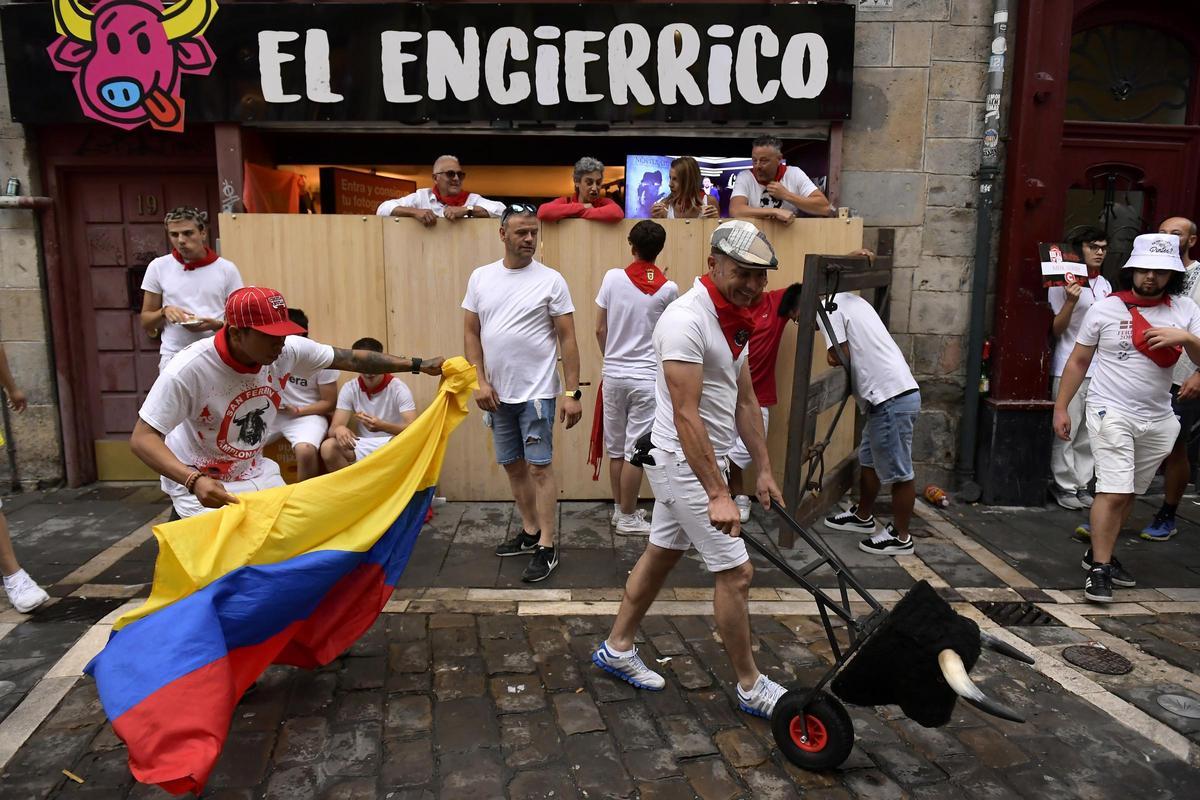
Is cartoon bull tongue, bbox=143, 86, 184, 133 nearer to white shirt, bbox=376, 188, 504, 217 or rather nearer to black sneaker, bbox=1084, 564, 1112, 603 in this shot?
white shirt, bbox=376, 188, 504, 217

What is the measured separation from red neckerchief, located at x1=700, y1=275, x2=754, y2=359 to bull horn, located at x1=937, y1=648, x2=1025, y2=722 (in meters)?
1.46

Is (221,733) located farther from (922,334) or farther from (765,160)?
(922,334)

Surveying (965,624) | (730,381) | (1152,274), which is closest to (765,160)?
(1152,274)

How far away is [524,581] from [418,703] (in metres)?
1.45

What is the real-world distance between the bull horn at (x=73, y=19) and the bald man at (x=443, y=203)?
2648 millimetres

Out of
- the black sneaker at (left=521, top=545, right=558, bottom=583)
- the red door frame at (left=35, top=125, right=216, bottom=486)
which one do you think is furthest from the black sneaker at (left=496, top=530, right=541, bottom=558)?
the red door frame at (left=35, top=125, right=216, bottom=486)

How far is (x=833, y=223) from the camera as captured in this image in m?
6.52

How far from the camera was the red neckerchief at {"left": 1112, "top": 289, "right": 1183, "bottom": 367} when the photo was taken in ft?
16.7

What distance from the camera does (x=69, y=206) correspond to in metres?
7.26

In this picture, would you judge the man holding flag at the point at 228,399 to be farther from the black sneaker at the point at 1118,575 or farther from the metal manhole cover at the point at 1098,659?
the black sneaker at the point at 1118,575

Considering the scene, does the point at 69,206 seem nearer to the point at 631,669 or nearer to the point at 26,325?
the point at 26,325

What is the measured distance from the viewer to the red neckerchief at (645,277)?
18.6 ft

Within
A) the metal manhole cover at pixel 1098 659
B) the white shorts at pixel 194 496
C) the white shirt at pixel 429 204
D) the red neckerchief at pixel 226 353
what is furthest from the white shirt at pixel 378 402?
the metal manhole cover at pixel 1098 659

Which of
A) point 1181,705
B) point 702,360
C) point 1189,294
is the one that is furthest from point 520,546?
point 1189,294
